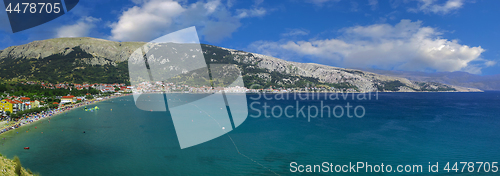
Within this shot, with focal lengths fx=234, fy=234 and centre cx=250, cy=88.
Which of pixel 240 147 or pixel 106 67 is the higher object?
pixel 106 67

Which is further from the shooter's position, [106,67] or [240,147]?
[106,67]

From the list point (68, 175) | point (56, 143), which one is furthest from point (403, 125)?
point (56, 143)

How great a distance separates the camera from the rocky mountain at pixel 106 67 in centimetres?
7119

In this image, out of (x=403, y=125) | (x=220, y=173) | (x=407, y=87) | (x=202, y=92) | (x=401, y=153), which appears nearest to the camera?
(x=220, y=173)

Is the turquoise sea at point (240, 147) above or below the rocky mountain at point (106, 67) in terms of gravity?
below

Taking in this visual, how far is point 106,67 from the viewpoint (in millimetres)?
85875

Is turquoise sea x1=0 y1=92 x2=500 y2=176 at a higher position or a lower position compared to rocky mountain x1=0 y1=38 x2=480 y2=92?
lower

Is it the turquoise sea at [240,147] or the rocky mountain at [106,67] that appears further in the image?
the rocky mountain at [106,67]

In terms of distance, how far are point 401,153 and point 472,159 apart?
367 centimetres

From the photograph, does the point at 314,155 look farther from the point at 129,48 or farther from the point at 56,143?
the point at 129,48

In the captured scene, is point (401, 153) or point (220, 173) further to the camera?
point (401, 153)

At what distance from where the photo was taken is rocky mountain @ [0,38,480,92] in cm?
7119

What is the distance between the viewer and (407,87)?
11581 cm

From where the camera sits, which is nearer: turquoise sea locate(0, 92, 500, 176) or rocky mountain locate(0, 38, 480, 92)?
turquoise sea locate(0, 92, 500, 176)
